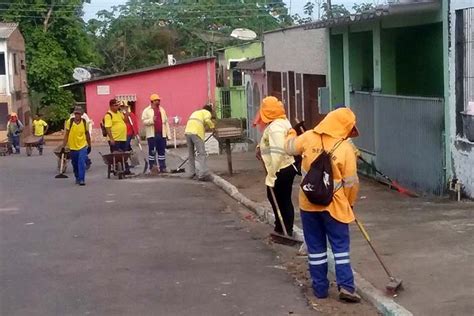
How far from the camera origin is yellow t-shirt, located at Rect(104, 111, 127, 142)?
20.5 meters

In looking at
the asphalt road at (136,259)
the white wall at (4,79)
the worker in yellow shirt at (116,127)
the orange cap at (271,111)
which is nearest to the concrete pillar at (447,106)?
the asphalt road at (136,259)

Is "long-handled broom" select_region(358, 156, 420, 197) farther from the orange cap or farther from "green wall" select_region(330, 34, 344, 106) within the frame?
the orange cap

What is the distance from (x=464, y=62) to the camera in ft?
41.6

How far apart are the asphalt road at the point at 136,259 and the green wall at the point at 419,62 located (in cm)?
418

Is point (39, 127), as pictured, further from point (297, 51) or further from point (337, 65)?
point (337, 65)

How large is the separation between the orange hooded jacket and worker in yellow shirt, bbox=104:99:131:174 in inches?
516

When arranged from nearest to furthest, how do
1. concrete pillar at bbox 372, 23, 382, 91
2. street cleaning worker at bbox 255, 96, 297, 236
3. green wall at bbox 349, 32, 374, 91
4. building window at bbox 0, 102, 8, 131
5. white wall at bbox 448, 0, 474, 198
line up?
street cleaning worker at bbox 255, 96, 297, 236
white wall at bbox 448, 0, 474, 198
concrete pillar at bbox 372, 23, 382, 91
green wall at bbox 349, 32, 374, 91
building window at bbox 0, 102, 8, 131

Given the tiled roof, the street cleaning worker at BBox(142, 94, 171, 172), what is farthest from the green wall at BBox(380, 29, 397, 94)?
the tiled roof

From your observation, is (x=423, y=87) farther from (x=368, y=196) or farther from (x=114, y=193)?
(x=114, y=193)

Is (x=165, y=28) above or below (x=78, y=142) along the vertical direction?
above

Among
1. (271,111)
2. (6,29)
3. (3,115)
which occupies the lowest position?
(3,115)

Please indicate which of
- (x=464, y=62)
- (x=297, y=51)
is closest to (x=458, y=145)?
(x=464, y=62)

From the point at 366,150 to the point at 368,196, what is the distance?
10.4 feet

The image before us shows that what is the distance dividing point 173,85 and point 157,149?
22849mm
